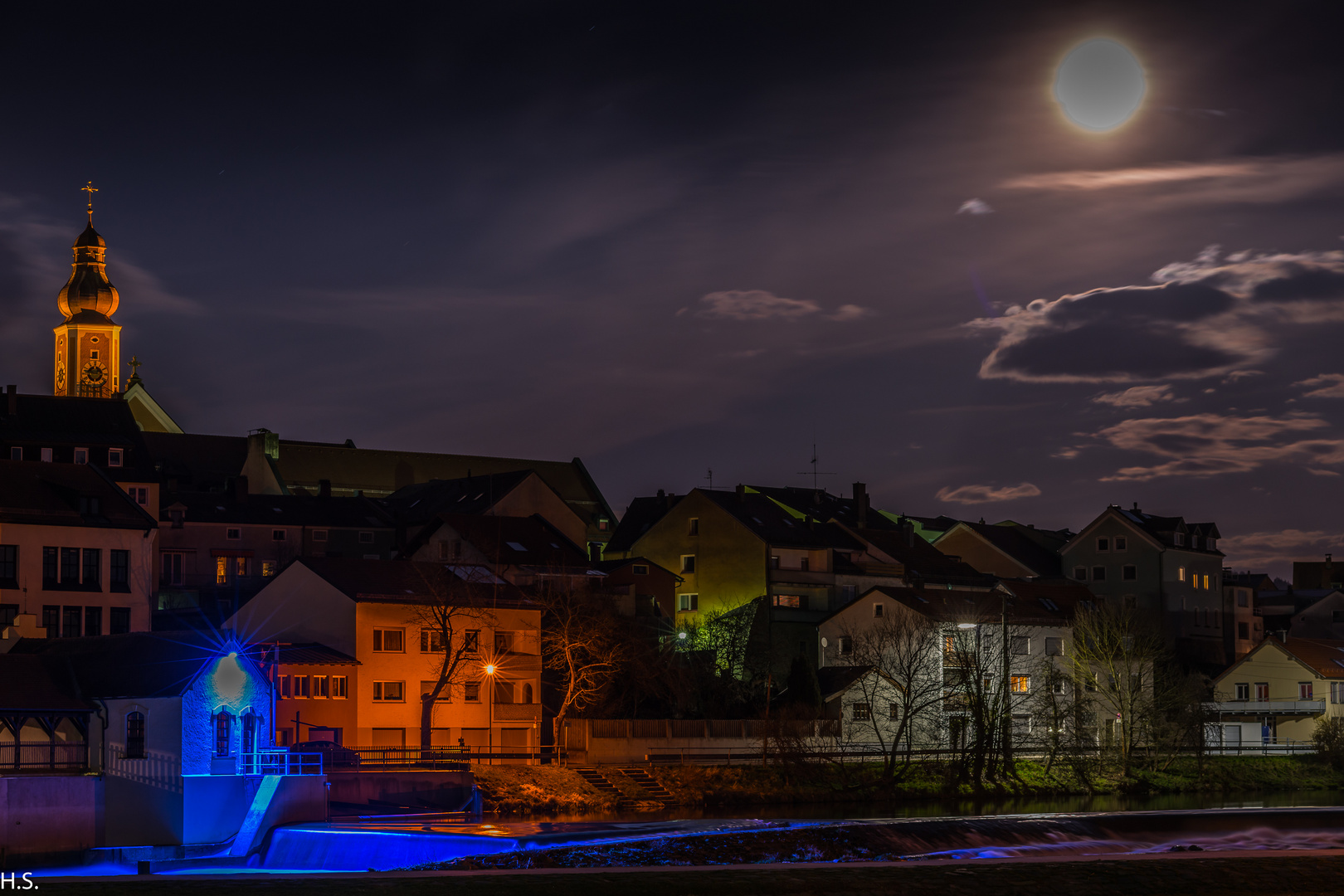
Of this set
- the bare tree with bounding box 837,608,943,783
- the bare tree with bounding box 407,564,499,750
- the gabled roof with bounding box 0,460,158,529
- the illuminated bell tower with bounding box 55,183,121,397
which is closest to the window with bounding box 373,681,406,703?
the bare tree with bounding box 407,564,499,750

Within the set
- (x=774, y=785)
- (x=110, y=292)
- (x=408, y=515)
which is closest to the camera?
(x=774, y=785)

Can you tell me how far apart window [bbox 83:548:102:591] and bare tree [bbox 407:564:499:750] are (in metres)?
16.5

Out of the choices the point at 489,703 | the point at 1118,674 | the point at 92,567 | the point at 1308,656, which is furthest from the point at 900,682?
the point at 92,567

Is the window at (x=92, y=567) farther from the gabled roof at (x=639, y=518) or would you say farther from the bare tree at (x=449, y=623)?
the gabled roof at (x=639, y=518)

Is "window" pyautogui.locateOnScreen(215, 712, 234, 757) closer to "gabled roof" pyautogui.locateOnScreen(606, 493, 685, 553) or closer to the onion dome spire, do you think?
"gabled roof" pyautogui.locateOnScreen(606, 493, 685, 553)

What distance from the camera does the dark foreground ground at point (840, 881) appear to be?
90.0 ft

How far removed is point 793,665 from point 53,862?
41422mm

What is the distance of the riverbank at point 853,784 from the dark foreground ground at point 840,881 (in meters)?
29.9

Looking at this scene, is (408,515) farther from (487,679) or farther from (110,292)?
(110,292)

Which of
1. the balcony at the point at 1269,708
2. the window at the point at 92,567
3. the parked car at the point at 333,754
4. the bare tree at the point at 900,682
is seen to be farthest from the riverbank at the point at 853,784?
the window at the point at 92,567

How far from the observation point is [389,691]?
68.8 meters

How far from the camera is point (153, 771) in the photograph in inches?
1996

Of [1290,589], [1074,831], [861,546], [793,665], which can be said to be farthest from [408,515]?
[1290,589]

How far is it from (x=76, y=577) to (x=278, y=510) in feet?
109
